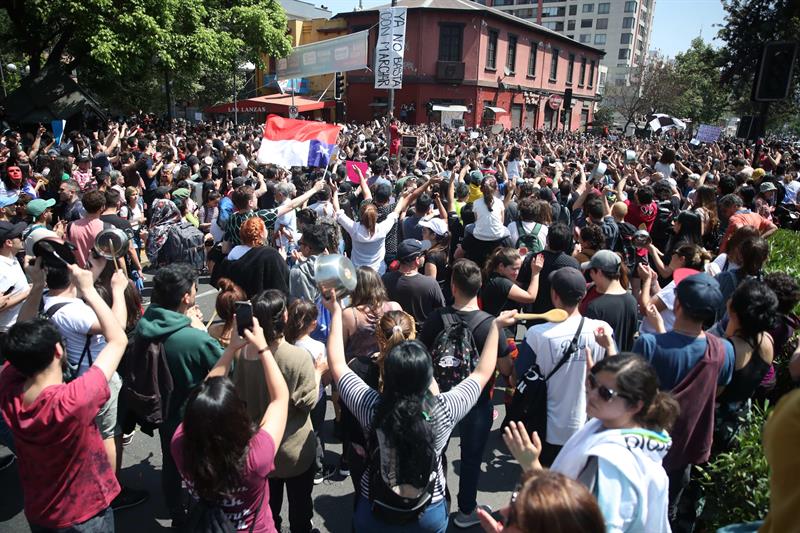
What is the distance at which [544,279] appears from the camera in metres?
5.05

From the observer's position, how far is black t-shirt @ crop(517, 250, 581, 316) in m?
4.91

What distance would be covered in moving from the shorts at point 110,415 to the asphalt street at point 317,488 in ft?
2.23

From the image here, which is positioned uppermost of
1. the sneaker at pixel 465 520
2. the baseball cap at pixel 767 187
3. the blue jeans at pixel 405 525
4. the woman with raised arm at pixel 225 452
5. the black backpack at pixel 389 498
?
the baseball cap at pixel 767 187

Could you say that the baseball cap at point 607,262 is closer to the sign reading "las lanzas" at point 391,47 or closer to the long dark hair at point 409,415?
the long dark hair at point 409,415

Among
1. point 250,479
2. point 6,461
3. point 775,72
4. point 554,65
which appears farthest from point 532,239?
point 554,65

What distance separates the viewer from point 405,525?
97.0 inches

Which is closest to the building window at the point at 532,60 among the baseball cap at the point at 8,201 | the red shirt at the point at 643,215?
the red shirt at the point at 643,215

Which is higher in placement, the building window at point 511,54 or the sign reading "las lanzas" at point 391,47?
the building window at point 511,54

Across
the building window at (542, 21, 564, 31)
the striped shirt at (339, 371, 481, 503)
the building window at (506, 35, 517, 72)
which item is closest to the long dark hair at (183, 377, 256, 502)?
the striped shirt at (339, 371, 481, 503)

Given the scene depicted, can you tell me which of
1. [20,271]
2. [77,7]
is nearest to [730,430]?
[20,271]

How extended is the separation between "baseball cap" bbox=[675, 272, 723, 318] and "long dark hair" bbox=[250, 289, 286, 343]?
224 cm

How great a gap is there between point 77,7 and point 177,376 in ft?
59.7

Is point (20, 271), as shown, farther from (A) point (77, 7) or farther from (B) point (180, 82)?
(B) point (180, 82)

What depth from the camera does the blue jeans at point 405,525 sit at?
8.05 feet
